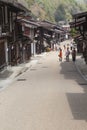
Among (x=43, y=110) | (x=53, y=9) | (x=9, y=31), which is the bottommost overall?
(x=43, y=110)

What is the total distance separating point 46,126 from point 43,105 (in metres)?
4.52

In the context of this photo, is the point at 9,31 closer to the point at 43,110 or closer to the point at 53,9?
the point at 43,110

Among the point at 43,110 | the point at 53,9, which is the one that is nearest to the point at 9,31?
the point at 43,110

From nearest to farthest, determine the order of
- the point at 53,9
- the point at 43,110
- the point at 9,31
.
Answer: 1. the point at 43,110
2. the point at 9,31
3. the point at 53,9

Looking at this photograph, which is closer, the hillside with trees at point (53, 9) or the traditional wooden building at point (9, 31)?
the traditional wooden building at point (9, 31)

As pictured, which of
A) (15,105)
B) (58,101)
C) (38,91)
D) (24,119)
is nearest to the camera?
(24,119)

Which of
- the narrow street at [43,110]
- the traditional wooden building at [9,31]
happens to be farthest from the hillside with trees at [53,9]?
the narrow street at [43,110]

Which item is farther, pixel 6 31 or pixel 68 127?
pixel 6 31

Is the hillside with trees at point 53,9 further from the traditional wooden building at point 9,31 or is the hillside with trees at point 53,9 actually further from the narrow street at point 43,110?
the narrow street at point 43,110

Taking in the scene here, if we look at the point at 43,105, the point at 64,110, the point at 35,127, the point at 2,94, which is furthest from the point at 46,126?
the point at 2,94

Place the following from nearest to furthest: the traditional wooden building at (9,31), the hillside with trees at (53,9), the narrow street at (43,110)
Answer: the narrow street at (43,110) < the traditional wooden building at (9,31) < the hillside with trees at (53,9)

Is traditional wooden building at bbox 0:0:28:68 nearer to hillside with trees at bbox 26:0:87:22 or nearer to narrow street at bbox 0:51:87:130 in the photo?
narrow street at bbox 0:51:87:130

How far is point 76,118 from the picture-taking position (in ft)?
45.7

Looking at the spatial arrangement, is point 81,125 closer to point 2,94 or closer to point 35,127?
point 35,127
